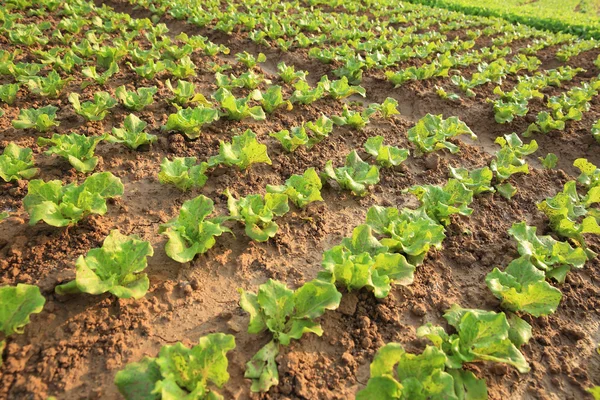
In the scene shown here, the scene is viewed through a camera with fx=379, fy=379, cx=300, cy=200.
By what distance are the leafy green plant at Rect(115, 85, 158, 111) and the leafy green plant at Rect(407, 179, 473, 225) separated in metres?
3.65

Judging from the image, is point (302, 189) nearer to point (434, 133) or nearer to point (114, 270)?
point (114, 270)

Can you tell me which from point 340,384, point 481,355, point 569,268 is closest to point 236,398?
point 340,384

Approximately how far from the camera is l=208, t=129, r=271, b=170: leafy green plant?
13.1ft

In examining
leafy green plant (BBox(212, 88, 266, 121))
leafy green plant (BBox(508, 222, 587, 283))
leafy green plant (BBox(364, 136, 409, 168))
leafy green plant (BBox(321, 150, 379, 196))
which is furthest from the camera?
leafy green plant (BBox(212, 88, 266, 121))

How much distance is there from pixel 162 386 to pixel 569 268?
3449mm

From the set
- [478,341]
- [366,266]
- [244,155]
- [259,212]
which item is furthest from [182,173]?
[478,341]

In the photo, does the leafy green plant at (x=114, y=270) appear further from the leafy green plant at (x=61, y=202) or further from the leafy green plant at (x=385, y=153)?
the leafy green plant at (x=385, y=153)

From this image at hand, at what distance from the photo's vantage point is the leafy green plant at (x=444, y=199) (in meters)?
3.74

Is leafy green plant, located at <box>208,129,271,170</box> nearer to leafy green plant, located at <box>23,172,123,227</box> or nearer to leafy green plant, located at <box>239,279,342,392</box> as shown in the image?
leafy green plant, located at <box>23,172,123,227</box>

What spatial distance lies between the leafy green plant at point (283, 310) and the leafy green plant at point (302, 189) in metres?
1.14

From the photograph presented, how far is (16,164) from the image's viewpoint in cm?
369

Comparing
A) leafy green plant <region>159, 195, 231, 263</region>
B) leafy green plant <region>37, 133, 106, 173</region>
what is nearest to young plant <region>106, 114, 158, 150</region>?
leafy green plant <region>37, 133, 106, 173</region>

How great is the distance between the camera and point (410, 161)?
16.2ft

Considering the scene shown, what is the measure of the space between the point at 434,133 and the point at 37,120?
5.06 m
